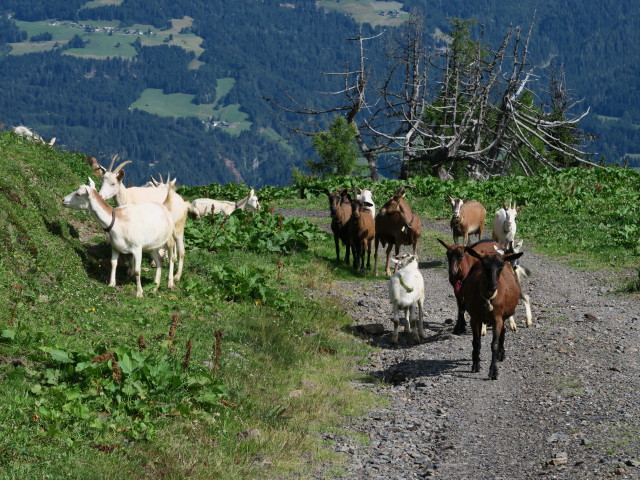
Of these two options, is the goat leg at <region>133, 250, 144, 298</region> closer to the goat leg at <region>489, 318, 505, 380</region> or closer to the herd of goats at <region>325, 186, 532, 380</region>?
the herd of goats at <region>325, 186, 532, 380</region>

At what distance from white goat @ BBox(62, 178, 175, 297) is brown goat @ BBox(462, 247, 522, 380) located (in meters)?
5.62

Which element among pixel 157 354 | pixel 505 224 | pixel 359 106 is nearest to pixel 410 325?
pixel 157 354

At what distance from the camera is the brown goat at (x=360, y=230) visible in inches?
873

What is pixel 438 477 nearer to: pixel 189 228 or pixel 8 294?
pixel 8 294

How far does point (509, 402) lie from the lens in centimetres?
1212

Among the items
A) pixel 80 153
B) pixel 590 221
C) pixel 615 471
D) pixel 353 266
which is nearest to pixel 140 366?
pixel 615 471

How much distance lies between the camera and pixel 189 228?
846 inches

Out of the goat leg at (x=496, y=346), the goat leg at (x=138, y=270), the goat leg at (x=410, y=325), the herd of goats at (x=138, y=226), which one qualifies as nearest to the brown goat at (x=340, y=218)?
the herd of goats at (x=138, y=226)

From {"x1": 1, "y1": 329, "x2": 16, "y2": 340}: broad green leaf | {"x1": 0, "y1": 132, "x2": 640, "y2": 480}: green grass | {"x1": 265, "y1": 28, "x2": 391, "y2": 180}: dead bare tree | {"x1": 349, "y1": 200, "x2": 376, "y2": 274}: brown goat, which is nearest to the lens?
{"x1": 0, "y1": 132, "x2": 640, "y2": 480}: green grass

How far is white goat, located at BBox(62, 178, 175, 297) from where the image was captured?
1547 cm

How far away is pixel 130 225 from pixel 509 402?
7253 mm

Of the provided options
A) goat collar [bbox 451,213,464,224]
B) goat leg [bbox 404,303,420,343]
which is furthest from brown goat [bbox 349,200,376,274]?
goat leg [bbox 404,303,420,343]

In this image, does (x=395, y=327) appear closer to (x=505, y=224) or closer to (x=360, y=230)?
(x=360, y=230)

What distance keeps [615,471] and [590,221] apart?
70.2 ft
